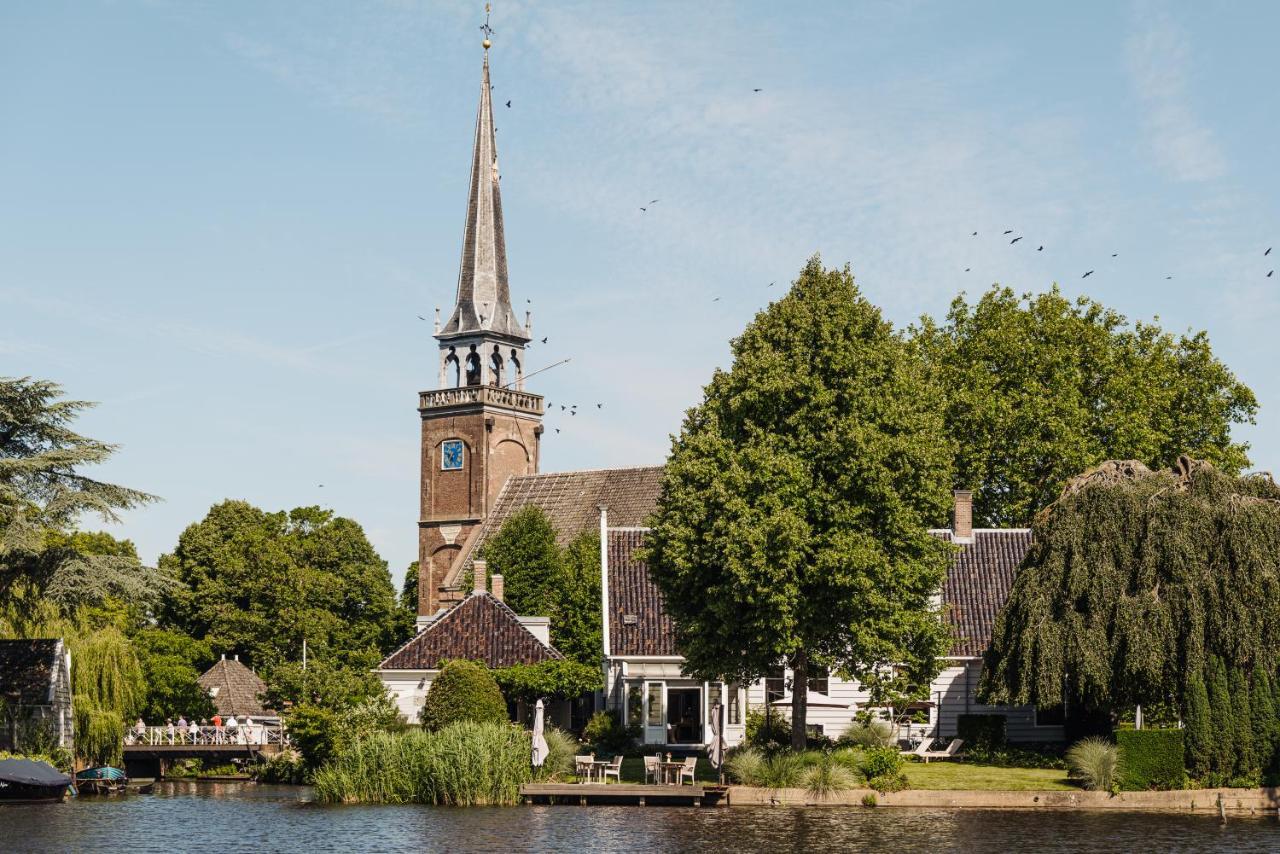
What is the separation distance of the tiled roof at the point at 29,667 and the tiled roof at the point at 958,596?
1597cm

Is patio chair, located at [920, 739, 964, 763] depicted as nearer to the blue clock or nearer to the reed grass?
the reed grass

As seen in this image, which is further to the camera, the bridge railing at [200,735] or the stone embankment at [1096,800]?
the bridge railing at [200,735]

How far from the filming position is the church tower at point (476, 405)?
90500 millimetres

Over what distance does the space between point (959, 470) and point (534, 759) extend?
27729mm

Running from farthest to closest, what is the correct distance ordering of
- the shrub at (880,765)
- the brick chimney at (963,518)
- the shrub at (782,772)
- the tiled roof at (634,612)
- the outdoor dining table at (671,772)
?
the brick chimney at (963,518)
the tiled roof at (634,612)
the outdoor dining table at (671,772)
the shrub at (880,765)
the shrub at (782,772)

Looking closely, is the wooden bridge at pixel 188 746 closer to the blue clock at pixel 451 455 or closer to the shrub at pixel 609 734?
the shrub at pixel 609 734

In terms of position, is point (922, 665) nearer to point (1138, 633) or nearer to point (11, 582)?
point (1138, 633)

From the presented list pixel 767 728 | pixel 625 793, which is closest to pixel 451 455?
pixel 767 728

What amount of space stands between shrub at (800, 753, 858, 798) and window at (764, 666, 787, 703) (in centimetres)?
755

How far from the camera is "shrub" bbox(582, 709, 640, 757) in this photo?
4684cm

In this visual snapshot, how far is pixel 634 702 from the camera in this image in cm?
4925

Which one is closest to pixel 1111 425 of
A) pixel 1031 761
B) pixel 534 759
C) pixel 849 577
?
pixel 1031 761

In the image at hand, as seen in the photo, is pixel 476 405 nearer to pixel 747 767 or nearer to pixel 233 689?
pixel 233 689

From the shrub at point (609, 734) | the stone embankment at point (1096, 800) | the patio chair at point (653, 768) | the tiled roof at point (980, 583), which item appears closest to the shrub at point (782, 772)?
the stone embankment at point (1096, 800)
